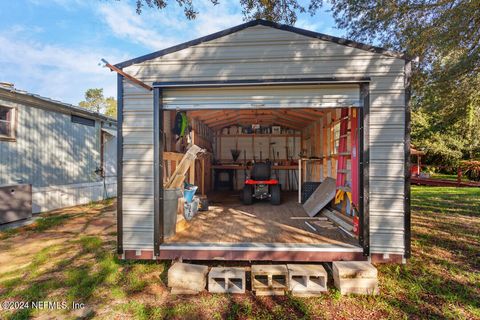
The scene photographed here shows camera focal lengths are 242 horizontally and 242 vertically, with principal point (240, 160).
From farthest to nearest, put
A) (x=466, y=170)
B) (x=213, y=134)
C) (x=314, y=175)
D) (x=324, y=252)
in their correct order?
(x=466, y=170) < (x=213, y=134) < (x=314, y=175) < (x=324, y=252)

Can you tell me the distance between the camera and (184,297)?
2.83 metres

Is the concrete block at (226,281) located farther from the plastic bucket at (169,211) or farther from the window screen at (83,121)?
the window screen at (83,121)

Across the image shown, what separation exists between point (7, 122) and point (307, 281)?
775 cm

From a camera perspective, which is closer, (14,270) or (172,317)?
(172,317)

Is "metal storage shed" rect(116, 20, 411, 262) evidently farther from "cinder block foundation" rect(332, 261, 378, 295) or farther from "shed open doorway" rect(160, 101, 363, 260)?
"cinder block foundation" rect(332, 261, 378, 295)

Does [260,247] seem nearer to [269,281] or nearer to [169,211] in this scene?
[269,281]

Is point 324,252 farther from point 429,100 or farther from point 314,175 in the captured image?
point 429,100

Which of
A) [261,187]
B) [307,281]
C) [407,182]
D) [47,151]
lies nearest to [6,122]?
[47,151]

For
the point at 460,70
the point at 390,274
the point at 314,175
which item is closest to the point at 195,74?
the point at 390,274

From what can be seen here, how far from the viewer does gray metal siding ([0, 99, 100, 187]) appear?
20.3 feet

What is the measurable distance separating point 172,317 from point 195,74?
300cm

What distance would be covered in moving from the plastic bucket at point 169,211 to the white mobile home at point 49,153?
4580 millimetres

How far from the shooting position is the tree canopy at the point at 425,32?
5.07 m

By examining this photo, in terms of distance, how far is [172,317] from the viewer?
246 centimetres
